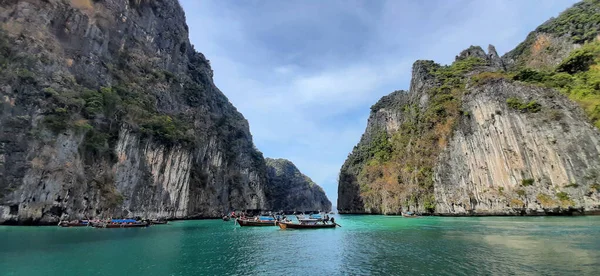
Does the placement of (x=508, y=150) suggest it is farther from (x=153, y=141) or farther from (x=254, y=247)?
(x=153, y=141)

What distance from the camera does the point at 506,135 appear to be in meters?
52.6

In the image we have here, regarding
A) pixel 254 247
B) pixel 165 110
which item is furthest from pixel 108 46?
pixel 254 247

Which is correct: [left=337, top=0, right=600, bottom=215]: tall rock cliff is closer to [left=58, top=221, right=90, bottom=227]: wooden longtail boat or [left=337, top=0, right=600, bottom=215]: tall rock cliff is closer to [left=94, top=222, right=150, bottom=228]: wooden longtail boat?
[left=94, top=222, right=150, bottom=228]: wooden longtail boat

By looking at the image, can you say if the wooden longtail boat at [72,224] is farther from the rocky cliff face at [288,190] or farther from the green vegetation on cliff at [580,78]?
the rocky cliff face at [288,190]

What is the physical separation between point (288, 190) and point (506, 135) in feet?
368

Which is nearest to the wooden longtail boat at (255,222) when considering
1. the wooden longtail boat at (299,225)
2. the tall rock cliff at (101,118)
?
the wooden longtail boat at (299,225)

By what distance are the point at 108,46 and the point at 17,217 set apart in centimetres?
3651

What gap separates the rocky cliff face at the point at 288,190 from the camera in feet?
477

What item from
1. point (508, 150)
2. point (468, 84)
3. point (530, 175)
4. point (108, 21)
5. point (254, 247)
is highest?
point (108, 21)

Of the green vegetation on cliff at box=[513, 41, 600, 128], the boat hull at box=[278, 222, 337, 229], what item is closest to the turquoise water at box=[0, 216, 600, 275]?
the boat hull at box=[278, 222, 337, 229]

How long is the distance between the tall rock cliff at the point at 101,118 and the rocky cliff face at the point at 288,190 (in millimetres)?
62793

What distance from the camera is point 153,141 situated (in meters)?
57.5

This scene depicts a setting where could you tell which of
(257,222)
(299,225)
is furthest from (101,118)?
(299,225)

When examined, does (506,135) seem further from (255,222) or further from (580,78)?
(255,222)
